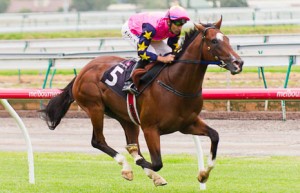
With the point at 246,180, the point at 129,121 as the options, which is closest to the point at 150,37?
the point at 129,121

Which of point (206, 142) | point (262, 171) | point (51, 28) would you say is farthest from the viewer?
point (51, 28)

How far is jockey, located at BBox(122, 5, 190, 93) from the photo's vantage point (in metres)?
8.82

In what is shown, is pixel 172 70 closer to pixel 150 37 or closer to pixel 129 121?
pixel 150 37

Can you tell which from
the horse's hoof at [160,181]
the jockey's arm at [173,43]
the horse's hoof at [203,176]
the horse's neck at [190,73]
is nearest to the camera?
the horse's neck at [190,73]

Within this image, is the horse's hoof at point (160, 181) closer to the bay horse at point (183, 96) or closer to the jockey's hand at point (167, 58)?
the bay horse at point (183, 96)

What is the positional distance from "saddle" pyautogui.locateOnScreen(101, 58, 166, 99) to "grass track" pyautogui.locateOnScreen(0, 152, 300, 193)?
993 millimetres

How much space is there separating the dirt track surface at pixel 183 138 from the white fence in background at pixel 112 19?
1222cm

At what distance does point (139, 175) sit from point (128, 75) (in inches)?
72.6

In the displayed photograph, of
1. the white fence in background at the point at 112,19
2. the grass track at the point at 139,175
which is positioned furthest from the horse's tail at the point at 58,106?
the white fence in background at the point at 112,19

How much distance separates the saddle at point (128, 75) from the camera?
902 centimetres

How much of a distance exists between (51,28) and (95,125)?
975 inches

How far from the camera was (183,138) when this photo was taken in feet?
48.6

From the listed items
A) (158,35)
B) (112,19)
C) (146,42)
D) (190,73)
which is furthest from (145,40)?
(112,19)

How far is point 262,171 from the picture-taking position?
35.5 feet
